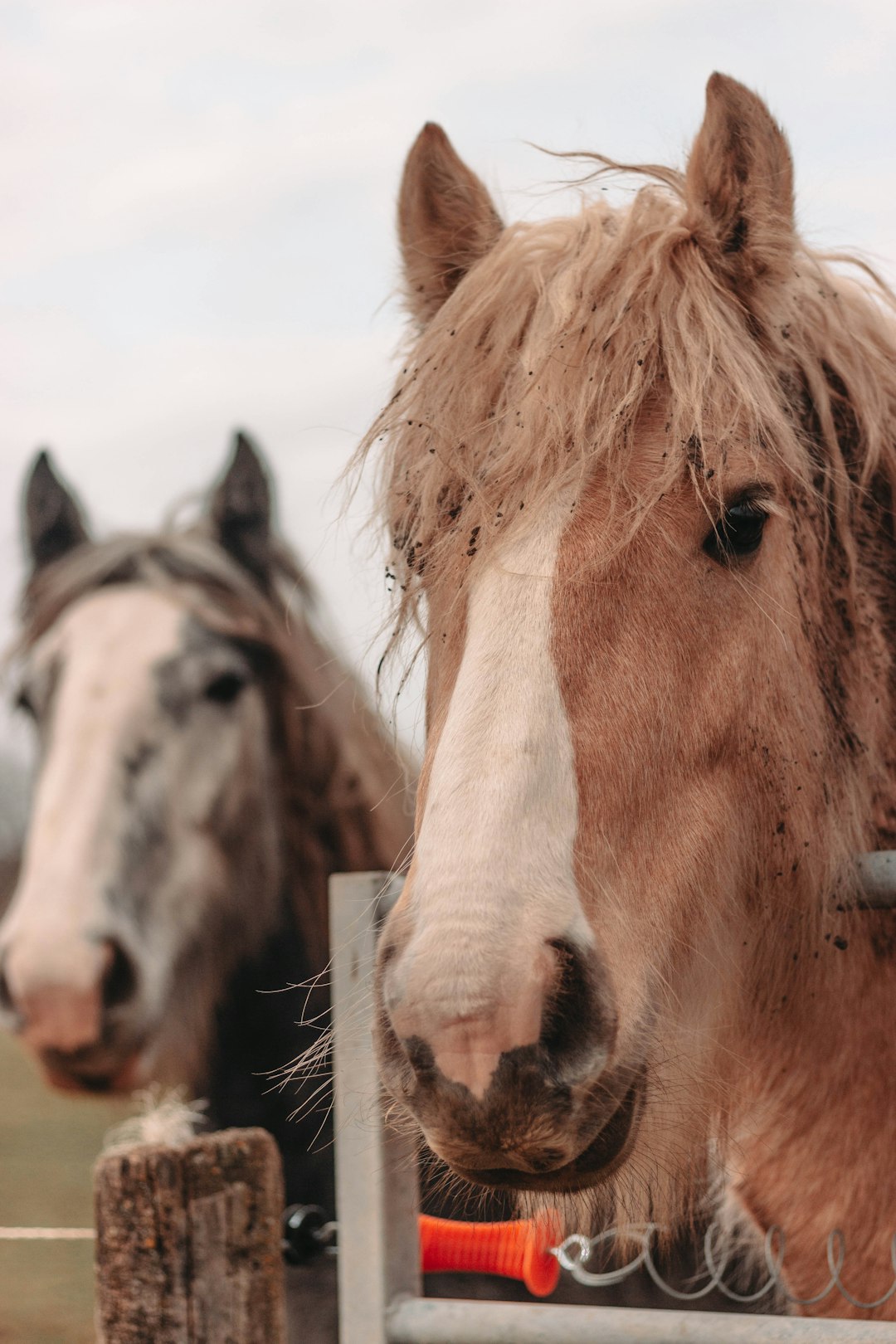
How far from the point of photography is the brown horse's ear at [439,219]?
2.13 meters

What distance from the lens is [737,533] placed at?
1.67 metres

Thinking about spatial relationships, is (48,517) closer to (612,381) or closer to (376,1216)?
(612,381)

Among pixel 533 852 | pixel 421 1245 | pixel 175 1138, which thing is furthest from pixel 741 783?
pixel 175 1138

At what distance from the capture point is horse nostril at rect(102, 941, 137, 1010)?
3.75m

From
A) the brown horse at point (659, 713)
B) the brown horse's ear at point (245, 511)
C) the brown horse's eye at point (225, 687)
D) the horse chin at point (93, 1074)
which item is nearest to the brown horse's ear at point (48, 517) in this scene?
the brown horse's ear at point (245, 511)

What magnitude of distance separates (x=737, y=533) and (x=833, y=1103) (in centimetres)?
89

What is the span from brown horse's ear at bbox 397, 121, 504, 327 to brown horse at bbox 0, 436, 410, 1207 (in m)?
1.82

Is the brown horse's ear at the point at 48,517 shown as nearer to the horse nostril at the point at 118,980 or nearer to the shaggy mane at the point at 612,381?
the horse nostril at the point at 118,980

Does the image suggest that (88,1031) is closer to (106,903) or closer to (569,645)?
(106,903)

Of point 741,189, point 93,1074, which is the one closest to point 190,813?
point 93,1074

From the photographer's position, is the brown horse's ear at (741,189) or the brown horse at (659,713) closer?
the brown horse at (659,713)

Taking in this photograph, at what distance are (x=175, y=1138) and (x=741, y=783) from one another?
1.02 meters

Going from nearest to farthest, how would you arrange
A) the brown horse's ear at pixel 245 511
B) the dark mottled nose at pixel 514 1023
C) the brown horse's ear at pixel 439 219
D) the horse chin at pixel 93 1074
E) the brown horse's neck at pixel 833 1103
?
the dark mottled nose at pixel 514 1023, the brown horse's neck at pixel 833 1103, the brown horse's ear at pixel 439 219, the horse chin at pixel 93 1074, the brown horse's ear at pixel 245 511

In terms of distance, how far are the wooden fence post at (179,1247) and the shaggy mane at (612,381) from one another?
0.88m
